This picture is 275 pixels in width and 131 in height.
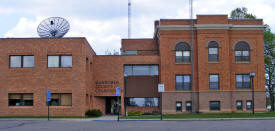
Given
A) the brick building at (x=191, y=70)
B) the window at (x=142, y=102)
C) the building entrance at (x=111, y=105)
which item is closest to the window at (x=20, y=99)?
the brick building at (x=191, y=70)

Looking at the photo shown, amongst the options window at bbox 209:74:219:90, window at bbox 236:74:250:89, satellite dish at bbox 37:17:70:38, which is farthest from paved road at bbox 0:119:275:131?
window at bbox 236:74:250:89

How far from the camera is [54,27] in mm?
41469

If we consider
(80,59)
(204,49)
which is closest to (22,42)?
(80,59)

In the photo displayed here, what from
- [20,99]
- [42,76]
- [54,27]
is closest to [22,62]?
[42,76]

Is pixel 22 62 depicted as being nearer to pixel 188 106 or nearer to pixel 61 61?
pixel 61 61

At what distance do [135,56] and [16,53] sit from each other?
13750 mm

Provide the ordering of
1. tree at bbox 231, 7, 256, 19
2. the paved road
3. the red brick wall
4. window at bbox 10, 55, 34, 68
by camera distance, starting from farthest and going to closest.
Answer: tree at bbox 231, 7, 256, 19, window at bbox 10, 55, 34, 68, the red brick wall, the paved road

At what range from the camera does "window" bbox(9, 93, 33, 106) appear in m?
38.3

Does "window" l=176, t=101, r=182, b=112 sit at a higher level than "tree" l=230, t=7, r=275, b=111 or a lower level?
lower

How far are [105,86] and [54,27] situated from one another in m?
9.03

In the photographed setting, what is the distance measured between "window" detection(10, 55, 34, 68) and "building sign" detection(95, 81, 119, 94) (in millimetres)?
8709

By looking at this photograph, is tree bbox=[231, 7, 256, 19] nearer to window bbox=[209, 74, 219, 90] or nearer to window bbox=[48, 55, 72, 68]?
window bbox=[209, 74, 219, 90]

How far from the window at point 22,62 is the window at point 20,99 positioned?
9.77 ft

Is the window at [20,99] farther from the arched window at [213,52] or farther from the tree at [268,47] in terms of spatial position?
the tree at [268,47]
